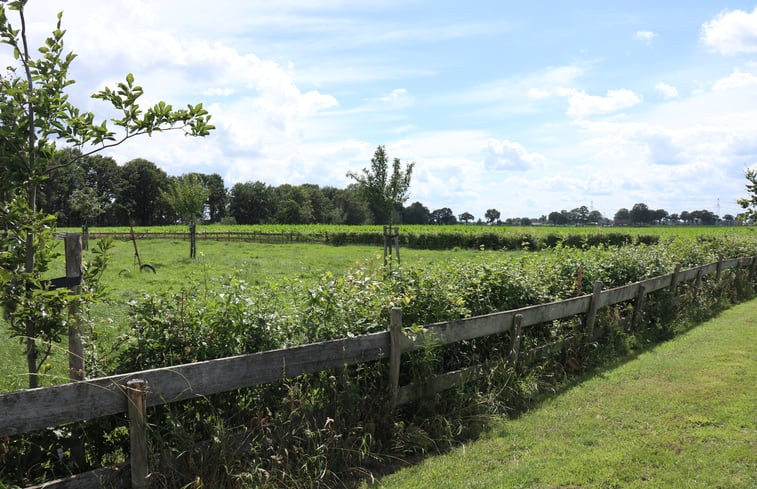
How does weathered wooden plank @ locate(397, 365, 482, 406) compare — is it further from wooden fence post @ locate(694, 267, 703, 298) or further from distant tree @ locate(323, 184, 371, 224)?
distant tree @ locate(323, 184, 371, 224)

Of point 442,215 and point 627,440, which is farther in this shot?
point 442,215

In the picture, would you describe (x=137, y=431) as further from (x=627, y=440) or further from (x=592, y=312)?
(x=592, y=312)

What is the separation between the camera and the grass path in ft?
14.2

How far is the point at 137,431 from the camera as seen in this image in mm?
3352

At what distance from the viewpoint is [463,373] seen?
18.5 feet

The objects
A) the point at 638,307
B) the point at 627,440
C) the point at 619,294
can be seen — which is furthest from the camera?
the point at 638,307

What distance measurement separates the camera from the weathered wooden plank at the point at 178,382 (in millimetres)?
3004

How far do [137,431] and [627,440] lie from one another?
438 centimetres

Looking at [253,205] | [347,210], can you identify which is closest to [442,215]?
[347,210]

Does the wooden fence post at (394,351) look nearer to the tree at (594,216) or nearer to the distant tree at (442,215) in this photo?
the tree at (594,216)

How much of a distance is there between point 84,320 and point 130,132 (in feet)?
4.44

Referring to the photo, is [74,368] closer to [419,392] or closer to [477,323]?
[419,392]

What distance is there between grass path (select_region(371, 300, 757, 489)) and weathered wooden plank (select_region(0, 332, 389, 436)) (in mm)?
1117

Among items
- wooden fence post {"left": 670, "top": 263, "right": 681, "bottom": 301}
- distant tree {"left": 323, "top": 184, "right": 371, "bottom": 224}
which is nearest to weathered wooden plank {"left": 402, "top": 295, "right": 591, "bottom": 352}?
wooden fence post {"left": 670, "top": 263, "right": 681, "bottom": 301}
